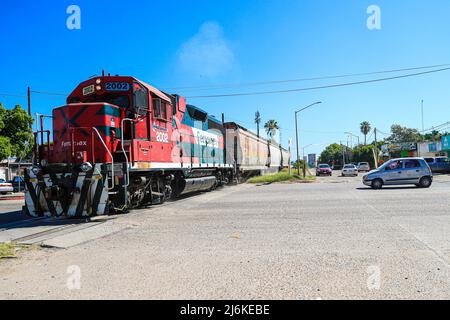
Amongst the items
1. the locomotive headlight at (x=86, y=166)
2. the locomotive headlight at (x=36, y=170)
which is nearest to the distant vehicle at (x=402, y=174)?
the locomotive headlight at (x=86, y=166)

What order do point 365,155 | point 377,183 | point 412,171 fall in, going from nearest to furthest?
point 412,171 → point 377,183 → point 365,155

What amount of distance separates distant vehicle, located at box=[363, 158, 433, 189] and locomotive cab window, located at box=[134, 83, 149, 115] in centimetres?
1355

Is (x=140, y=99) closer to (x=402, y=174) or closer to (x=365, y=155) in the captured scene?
(x=402, y=174)

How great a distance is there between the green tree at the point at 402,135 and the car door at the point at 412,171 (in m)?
84.1

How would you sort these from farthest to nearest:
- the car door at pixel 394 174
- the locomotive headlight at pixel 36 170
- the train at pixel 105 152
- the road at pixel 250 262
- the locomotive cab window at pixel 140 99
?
the car door at pixel 394 174 → the locomotive cab window at pixel 140 99 → the locomotive headlight at pixel 36 170 → the train at pixel 105 152 → the road at pixel 250 262

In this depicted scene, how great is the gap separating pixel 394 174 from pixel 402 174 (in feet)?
1.30

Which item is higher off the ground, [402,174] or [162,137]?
[162,137]

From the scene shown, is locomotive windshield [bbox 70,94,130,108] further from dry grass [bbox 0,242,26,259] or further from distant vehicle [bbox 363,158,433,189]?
distant vehicle [bbox 363,158,433,189]

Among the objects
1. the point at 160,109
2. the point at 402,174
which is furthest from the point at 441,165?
the point at 160,109

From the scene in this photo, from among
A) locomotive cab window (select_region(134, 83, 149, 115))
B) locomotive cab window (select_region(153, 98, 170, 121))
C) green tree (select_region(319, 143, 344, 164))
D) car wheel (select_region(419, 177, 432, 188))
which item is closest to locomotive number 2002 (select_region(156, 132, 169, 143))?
locomotive cab window (select_region(153, 98, 170, 121))

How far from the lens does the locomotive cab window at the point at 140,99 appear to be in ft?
34.1

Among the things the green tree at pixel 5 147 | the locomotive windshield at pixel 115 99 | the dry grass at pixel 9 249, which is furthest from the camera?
the green tree at pixel 5 147

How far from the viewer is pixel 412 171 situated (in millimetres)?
18922

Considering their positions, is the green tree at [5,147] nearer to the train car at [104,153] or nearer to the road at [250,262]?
the train car at [104,153]
